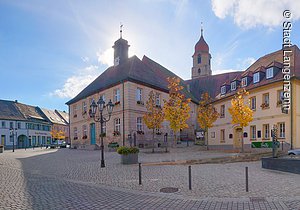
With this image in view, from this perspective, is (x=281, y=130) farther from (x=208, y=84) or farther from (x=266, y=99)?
(x=208, y=84)

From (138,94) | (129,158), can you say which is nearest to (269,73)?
(138,94)

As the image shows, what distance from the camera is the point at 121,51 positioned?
112 ft

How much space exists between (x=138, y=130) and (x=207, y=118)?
26.8 ft

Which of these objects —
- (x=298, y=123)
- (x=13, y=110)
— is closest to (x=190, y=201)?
(x=298, y=123)

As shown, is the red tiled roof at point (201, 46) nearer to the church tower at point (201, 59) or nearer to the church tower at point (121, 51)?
the church tower at point (201, 59)

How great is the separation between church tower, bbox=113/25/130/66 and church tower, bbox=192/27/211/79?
114 feet

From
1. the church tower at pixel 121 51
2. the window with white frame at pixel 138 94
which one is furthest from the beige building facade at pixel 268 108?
the church tower at pixel 121 51

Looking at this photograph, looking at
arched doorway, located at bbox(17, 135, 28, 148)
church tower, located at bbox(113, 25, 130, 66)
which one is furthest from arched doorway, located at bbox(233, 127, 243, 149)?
arched doorway, located at bbox(17, 135, 28, 148)

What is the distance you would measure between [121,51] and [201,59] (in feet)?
120

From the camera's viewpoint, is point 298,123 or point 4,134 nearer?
point 298,123

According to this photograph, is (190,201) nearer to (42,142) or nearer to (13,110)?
(13,110)

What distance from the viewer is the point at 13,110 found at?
191 feet

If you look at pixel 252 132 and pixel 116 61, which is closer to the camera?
pixel 252 132

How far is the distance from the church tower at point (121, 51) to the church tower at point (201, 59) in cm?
3478
